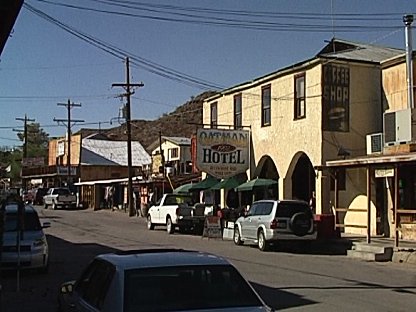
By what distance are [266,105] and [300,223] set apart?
11170mm

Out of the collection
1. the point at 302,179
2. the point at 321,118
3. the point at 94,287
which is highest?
the point at 321,118

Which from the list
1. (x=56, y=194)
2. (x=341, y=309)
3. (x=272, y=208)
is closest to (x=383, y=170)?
(x=272, y=208)

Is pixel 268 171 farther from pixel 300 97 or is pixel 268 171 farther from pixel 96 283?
pixel 96 283

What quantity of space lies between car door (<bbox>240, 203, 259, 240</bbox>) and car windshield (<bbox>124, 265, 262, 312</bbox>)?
20.6 metres

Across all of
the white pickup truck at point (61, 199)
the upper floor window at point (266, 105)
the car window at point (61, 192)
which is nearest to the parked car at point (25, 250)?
the upper floor window at point (266, 105)

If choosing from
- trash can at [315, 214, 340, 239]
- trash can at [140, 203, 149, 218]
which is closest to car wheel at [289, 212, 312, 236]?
trash can at [315, 214, 340, 239]

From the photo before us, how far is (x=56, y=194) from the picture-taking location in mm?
65250

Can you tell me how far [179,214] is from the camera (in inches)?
A: 1371

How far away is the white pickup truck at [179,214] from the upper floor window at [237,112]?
191 inches

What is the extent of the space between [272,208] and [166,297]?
20.1 m

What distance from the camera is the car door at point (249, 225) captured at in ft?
89.0

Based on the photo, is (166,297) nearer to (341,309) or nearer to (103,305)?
(103,305)

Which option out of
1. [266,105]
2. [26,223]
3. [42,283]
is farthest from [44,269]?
[266,105]

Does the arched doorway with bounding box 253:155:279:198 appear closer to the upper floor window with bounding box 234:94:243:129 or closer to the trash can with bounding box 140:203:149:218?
the upper floor window with bounding box 234:94:243:129
